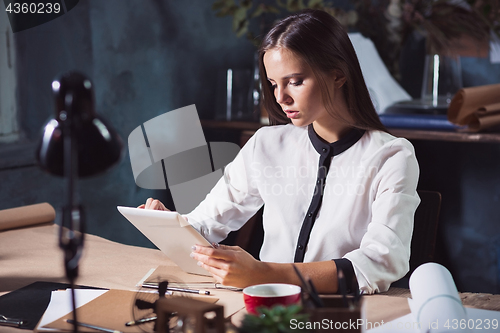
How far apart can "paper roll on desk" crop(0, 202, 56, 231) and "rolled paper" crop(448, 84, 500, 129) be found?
1.45 meters

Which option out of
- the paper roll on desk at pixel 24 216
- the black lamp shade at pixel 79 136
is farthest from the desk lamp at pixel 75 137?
the paper roll on desk at pixel 24 216

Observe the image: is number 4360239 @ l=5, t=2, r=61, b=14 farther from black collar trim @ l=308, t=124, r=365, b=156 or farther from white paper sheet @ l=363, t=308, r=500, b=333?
white paper sheet @ l=363, t=308, r=500, b=333

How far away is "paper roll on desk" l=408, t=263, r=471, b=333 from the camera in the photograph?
852 millimetres

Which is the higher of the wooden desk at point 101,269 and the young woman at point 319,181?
the young woman at point 319,181

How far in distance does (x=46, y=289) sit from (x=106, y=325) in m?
0.31

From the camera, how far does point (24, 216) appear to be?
1740 mm

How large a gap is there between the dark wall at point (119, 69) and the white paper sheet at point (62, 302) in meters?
1.17

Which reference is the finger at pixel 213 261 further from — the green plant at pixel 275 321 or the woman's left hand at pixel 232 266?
the green plant at pixel 275 321

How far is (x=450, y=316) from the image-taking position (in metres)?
0.85

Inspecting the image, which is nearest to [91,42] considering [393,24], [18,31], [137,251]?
[18,31]

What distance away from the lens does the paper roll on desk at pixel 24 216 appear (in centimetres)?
171

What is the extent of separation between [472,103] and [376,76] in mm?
992

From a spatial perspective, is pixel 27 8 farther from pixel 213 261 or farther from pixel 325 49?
pixel 213 261

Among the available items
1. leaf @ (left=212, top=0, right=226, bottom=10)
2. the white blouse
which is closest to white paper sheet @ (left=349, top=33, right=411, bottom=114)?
leaf @ (left=212, top=0, right=226, bottom=10)
